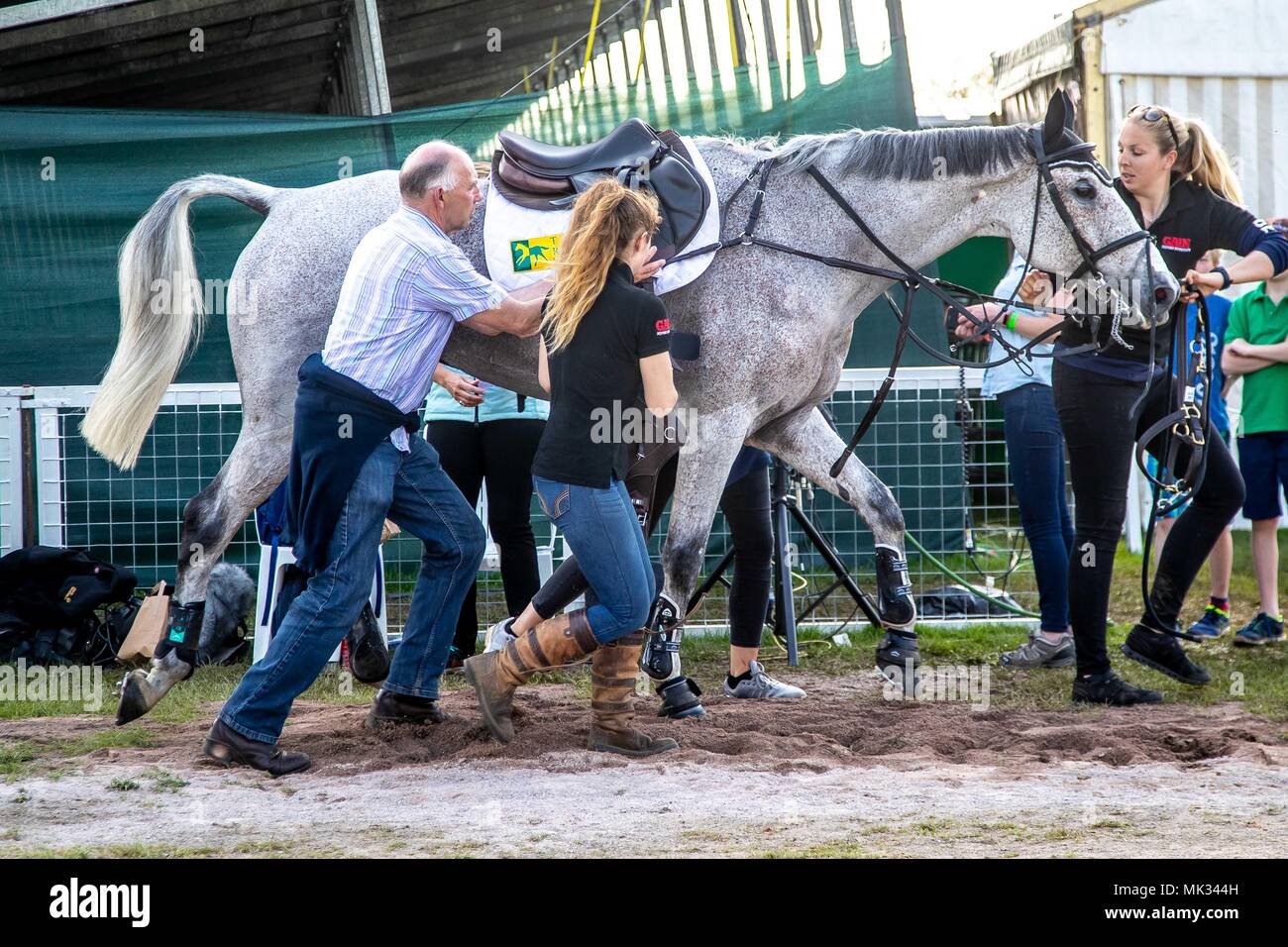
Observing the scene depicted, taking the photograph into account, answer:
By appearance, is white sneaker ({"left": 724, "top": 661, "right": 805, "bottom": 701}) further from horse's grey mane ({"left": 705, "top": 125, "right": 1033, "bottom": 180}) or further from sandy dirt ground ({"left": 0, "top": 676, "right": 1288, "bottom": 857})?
horse's grey mane ({"left": 705, "top": 125, "right": 1033, "bottom": 180})

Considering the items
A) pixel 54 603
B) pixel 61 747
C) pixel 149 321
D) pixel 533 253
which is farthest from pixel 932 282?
pixel 54 603

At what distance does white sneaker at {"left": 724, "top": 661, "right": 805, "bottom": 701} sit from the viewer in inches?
208

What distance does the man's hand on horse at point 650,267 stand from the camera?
4130 millimetres

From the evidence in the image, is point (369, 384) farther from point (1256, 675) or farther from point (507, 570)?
point (1256, 675)

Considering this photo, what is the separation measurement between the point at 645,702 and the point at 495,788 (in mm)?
1454

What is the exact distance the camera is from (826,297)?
4598 mm

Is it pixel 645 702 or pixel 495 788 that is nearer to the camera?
pixel 495 788

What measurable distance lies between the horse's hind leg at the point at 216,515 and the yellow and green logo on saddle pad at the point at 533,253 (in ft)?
3.38

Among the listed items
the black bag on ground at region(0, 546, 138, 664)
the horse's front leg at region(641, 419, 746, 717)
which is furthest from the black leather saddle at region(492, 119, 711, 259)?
the black bag on ground at region(0, 546, 138, 664)

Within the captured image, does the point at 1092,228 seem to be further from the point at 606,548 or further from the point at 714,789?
the point at 714,789

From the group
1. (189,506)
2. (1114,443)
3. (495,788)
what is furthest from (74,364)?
(1114,443)

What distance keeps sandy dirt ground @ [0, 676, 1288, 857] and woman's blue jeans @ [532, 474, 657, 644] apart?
47cm

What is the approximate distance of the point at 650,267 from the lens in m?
4.24

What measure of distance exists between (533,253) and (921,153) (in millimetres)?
1420
